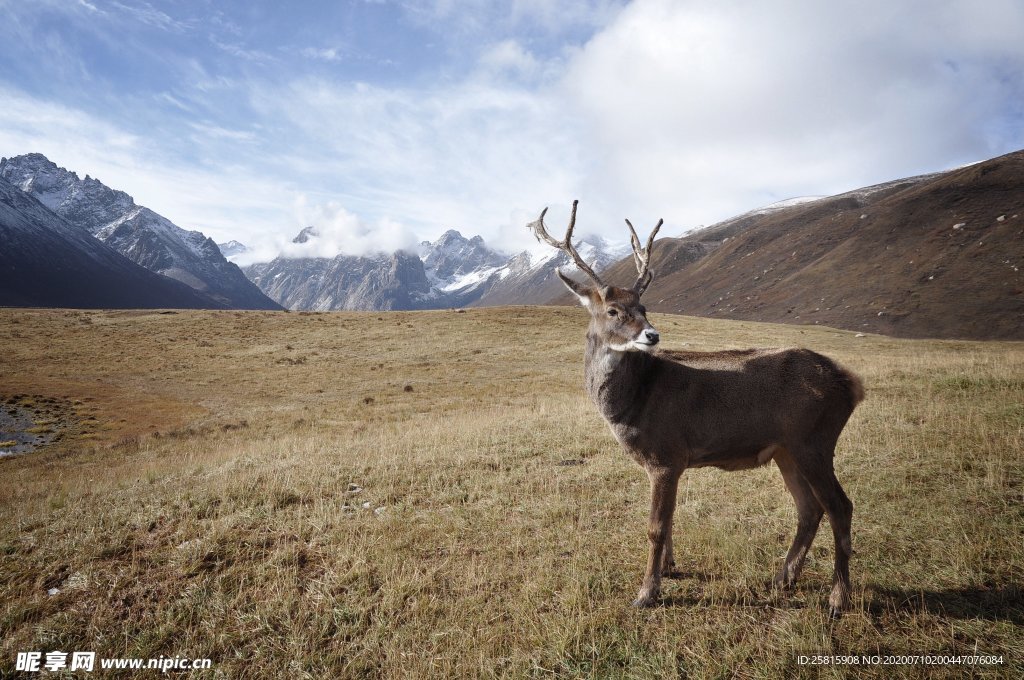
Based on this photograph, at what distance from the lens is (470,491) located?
315 inches

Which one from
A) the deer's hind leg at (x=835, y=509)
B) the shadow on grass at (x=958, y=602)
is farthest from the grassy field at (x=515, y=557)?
the deer's hind leg at (x=835, y=509)

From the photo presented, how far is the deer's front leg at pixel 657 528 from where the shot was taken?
15.6 ft

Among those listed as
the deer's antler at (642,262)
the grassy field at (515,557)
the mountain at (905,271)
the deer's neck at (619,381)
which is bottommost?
the grassy field at (515,557)

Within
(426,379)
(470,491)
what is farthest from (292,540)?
(426,379)

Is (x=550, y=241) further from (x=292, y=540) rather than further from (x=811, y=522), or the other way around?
(x=292, y=540)

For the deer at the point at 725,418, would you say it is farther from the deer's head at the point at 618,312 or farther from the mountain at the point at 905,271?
the mountain at the point at 905,271

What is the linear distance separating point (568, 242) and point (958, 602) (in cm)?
583

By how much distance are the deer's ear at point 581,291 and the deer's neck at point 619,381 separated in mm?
633

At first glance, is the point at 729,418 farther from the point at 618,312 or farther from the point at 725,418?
the point at 618,312

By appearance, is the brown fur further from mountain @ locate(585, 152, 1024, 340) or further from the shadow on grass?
mountain @ locate(585, 152, 1024, 340)

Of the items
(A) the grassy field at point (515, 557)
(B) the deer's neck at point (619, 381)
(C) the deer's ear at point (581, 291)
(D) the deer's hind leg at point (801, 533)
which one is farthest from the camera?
(C) the deer's ear at point (581, 291)

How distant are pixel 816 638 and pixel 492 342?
42.5 metres

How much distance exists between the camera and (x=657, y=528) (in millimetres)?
4801

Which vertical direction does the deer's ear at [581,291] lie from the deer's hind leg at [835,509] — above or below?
above
